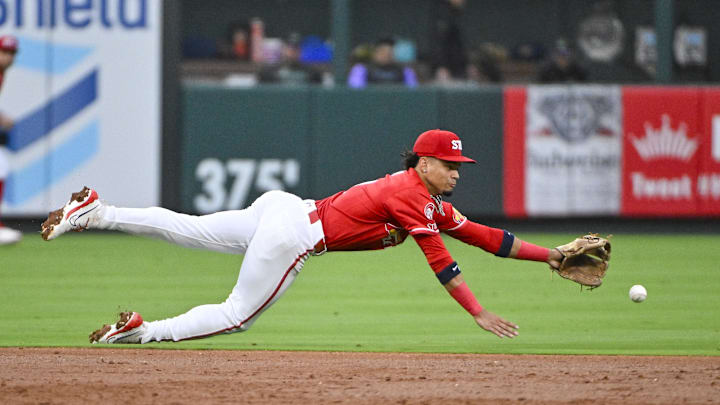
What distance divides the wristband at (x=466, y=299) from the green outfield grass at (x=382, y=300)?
1.43 meters

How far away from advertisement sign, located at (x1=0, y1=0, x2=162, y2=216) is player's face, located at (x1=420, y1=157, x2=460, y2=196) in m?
8.08

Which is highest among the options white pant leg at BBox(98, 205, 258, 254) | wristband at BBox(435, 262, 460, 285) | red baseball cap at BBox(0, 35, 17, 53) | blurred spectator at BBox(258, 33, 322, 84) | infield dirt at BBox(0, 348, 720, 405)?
red baseball cap at BBox(0, 35, 17, 53)

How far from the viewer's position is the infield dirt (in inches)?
229

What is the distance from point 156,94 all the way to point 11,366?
303 inches

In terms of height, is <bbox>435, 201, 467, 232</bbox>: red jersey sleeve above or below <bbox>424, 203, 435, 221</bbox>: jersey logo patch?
below

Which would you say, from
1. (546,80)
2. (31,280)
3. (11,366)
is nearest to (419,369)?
(11,366)

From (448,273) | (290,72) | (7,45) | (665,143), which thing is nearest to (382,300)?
(448,273)

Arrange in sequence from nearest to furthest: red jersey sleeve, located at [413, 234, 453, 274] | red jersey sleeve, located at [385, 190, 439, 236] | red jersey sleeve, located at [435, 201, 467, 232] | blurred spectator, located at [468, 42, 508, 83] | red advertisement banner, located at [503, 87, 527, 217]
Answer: red jersey sleeve, located at [413, 234, 453, 274], red jersey sleeve, located at [385, 190, 439, 236], red jersey sleeve, located at [435, 201, 467, 232], red advertisement banner, located at [503, 87, 527, 217], blurred spectator, located at [468, 42, 508, 83]

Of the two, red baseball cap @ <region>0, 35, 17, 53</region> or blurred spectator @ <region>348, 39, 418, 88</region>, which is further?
blurred spectator @ <region>348, 39, 418, 88</region>

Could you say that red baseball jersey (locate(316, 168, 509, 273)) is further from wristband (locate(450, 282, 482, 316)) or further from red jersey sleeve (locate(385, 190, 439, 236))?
wristband (locate(450, 282, 482, 316))

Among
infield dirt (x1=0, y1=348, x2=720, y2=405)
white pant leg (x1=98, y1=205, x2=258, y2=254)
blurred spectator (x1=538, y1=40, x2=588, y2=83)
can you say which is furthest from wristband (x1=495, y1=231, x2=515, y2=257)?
blurred spectator (x1=538, y1=40, x2=588, y2=83)

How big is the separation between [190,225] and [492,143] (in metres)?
8.30

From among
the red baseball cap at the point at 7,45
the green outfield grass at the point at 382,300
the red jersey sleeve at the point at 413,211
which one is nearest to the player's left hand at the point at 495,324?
the red jersey sleeve at the point at 413,211

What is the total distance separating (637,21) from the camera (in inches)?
685
